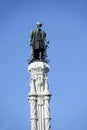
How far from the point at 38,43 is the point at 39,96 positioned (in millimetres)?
4497

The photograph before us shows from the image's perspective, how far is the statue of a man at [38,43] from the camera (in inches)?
1683

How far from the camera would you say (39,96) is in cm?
4128

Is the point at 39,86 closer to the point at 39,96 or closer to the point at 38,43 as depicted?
the point at 39,96

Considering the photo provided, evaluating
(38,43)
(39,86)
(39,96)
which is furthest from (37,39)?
(39,96)

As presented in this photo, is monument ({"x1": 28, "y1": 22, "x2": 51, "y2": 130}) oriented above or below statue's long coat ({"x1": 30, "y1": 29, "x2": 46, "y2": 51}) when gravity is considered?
below

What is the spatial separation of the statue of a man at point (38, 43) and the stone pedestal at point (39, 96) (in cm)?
89

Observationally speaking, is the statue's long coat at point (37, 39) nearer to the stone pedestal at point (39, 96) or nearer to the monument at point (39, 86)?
the monument at point (39, 86)

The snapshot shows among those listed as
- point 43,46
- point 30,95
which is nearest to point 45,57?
point 43,46

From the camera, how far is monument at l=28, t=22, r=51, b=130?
4082 cm

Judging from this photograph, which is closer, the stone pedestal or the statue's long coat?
the stone pedestal

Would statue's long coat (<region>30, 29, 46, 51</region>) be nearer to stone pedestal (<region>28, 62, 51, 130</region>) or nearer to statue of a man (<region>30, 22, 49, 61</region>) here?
statue of a man (<region>30, 22, 49, 61</region>)

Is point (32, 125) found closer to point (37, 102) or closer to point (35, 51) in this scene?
point (37, 102)

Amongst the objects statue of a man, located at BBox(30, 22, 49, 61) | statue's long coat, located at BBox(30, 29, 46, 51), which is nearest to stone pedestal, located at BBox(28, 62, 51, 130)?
statue of a man, located at BBox(30, 22, 49, 61)

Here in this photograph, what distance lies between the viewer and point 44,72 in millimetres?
42062
